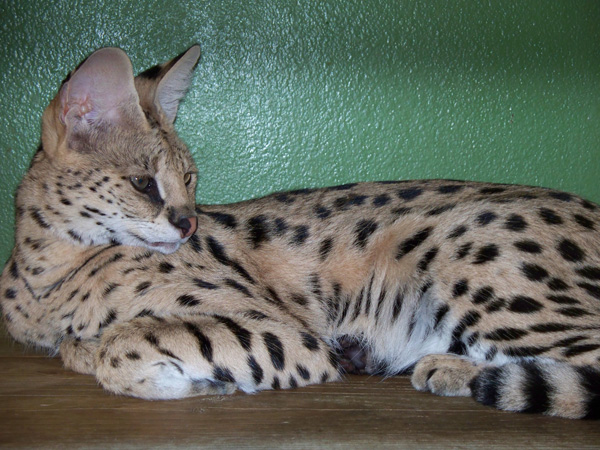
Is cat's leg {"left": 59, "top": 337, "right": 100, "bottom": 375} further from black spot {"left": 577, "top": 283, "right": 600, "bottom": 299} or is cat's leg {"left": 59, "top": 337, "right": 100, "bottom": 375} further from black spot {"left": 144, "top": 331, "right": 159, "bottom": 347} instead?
black spot {"left": 577, "top": 283, "right": 600, "bottom": 299}

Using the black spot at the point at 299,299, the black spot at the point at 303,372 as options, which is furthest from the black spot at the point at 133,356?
the black spot at the point at 299,299

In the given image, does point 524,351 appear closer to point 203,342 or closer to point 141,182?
point 203,342

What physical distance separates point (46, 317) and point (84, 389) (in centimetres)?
32

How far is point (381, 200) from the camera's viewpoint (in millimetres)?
2146

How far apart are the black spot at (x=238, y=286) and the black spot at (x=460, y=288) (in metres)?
0.60

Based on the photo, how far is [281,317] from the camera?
197cm

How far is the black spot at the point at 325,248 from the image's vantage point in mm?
2094

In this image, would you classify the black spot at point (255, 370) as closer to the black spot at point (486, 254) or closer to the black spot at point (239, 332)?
the black spot at point (239, 332)

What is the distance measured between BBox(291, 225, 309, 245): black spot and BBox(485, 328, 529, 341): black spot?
2.17ft

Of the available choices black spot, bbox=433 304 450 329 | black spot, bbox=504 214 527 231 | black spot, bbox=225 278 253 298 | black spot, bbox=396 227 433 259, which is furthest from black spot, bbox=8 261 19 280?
black spot, bbox=504 214 527 231

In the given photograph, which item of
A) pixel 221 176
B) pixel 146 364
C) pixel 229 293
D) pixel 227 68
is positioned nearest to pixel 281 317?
pixel 229 293

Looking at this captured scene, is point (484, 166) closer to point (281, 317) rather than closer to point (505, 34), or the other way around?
point (505, 34)

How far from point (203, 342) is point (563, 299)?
96 cm

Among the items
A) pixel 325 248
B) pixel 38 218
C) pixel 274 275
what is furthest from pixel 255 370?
pixel 38 218
